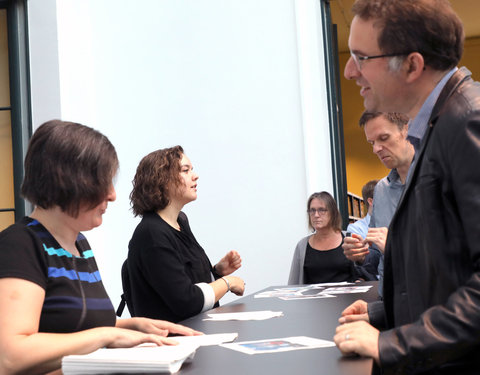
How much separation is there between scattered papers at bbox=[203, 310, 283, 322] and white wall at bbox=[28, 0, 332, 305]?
2597 millimetres

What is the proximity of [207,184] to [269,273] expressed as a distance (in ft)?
2.80

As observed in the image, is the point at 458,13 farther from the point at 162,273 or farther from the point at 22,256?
the point at 22,256

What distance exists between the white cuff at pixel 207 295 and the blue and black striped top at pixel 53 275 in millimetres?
915

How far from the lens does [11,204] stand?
4.70m

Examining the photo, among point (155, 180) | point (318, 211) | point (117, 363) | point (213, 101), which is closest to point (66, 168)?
point (117, 363)

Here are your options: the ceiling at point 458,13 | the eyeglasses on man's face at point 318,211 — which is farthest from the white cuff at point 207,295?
the ceiling at point 458,13

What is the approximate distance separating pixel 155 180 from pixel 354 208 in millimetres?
4267

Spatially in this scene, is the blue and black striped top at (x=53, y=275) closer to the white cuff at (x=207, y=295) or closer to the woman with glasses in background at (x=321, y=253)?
the white cuff at (x=207, y=295)

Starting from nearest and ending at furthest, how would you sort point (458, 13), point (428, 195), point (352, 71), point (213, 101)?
point (428, 195)
point (352, 71)
point (213, 101)
point (458, 13)

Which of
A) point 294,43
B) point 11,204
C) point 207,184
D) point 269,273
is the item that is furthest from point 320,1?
point 11,204

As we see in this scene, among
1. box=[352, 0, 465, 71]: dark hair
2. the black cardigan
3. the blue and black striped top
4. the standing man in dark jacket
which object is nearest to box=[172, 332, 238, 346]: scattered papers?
the blue and black striped top

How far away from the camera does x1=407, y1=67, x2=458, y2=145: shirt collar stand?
1167mm

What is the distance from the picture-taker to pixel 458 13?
28.8 ft

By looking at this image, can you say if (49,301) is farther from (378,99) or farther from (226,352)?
(378,99)
